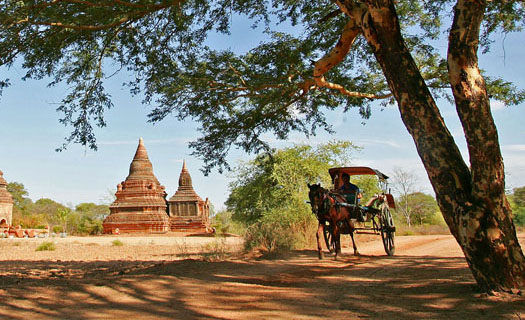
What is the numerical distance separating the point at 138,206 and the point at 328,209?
33075 millimetres

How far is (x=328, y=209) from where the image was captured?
966 cm

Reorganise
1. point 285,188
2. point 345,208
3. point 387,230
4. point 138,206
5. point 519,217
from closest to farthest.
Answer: point 345,208, point 387,230, point 285,188, point 519,217, point 138,206

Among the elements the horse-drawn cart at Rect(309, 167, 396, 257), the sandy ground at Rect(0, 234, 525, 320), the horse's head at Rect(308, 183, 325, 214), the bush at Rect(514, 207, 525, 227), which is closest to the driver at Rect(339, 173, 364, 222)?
the horse-drawn cart at Rect(309, 167, 396, 257)

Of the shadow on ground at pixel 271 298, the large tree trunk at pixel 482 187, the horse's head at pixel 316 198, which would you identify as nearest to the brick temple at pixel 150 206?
the horse's head at pixel 316 198

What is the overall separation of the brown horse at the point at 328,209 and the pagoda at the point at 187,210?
3397cm

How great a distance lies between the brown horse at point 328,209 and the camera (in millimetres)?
9562

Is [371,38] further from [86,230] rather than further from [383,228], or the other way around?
[86,230]

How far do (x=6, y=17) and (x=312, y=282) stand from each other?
6.51 metres

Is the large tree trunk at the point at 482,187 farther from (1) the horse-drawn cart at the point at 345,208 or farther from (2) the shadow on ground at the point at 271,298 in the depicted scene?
(1) the horse-drawn cart at the point at 345,208

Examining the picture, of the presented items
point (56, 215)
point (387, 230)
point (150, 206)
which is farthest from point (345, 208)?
point (56, 215)

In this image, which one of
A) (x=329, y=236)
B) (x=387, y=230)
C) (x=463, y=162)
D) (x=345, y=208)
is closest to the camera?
(x=463, y=162)

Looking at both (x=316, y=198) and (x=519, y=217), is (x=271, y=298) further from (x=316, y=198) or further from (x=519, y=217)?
(x=519, y=217)

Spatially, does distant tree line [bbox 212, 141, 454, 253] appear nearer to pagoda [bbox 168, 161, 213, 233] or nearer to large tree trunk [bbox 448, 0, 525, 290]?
large tree trunk [bbox 448, 0, 525, 290]

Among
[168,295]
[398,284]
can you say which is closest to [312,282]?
[398,284]
